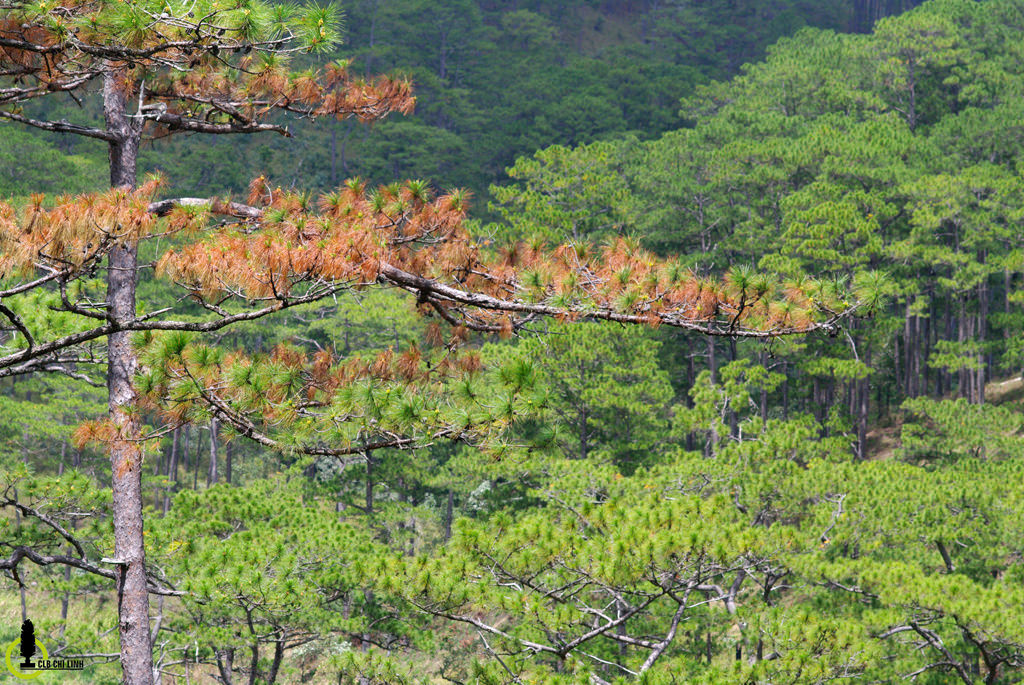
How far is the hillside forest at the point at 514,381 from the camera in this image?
14.2 ft

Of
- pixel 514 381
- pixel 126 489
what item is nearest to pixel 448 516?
pixel 126 489

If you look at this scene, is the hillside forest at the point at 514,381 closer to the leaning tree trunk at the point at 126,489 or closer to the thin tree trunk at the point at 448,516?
the leaning tree trunk at the point at 126,489

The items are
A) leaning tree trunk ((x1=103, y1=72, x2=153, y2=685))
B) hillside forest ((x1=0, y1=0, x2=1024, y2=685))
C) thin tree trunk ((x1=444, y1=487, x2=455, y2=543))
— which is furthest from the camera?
thin tree trunk ((x1=444, y1=487, x2=455, y2=543))

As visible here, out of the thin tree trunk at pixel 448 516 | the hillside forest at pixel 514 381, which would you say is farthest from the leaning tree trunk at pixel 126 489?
the thin tree trunk at pixel 448 516

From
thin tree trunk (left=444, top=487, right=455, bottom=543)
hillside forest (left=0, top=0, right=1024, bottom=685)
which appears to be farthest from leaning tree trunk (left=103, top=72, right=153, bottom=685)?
thin tree trunk (left=444, top=487, right=455, bottom=543)

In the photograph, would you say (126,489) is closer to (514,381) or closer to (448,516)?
(514,381)

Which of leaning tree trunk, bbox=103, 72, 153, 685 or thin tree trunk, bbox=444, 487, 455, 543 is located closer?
leaning tree trunk, bbox=103, 72, 153, 685

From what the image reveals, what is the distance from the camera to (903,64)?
25453 mm

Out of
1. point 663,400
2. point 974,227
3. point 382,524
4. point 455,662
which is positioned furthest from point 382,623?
point 974,227

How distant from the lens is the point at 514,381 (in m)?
4.22

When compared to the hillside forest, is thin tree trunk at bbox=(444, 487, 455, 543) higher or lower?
lower

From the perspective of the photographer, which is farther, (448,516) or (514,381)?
(448,516)

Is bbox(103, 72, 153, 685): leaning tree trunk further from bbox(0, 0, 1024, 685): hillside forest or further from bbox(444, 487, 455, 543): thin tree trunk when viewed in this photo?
bbox(444, 487, 455, 543): thin tree trunk

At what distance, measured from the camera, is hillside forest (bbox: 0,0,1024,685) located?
171 inches
